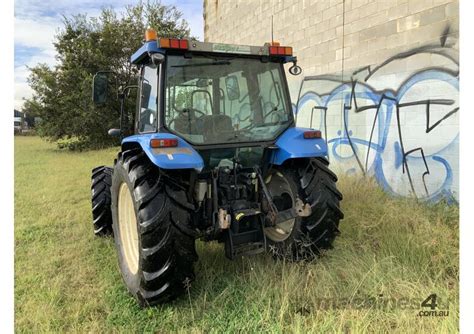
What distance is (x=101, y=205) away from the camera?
4.40 m

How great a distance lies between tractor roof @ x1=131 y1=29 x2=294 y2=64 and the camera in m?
3.04

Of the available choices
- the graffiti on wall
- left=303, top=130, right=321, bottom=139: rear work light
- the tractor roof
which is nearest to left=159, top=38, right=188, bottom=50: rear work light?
the tractor roof

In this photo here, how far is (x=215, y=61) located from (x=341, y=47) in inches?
149

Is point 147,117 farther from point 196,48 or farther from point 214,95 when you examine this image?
point 196,48

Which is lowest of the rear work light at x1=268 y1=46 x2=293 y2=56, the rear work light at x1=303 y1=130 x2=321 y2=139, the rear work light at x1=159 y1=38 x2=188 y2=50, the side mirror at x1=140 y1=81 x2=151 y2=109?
the rear work light at x1=303 y1=130 x2=321 y2=139

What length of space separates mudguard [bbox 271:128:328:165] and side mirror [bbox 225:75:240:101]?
1.93 feet

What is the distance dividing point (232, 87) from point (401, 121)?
305cm

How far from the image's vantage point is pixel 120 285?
3.27m

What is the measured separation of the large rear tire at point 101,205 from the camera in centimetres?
441

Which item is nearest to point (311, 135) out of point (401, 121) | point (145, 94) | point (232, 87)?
point (232, 87)

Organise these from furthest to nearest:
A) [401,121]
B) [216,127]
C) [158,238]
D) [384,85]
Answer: [384,85] → [401,121] → [216,127] → [158,238]

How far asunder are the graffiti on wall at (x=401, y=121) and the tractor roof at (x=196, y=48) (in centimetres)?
229

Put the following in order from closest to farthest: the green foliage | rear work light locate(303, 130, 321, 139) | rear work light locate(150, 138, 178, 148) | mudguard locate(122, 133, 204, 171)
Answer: mudguard locate(122, 133, 204, 171), rear work light locate(150, 138, 178, 148), rear work light locate(303, 130, 321, 139), the green foliage

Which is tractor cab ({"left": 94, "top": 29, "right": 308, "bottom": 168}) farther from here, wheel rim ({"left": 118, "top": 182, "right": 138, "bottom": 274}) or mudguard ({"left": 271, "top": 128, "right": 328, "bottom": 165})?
wheel rim ({"left": 118, "top": 182, "right": 138, "bottom": 274})
